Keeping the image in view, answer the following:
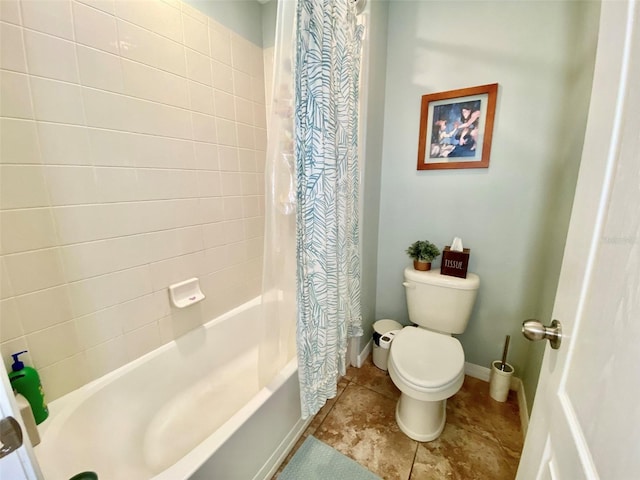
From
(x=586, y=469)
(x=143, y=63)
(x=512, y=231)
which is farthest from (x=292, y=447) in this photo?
(x=143, y=63)

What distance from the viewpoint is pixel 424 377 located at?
1.16 meters

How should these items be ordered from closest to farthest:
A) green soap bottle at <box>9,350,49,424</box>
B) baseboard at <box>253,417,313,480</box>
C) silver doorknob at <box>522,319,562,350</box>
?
1. silver doorknob at <box>522,319,562,350</box>
2. green soap bottle at <box>9,350,49,424</box>
3. baseboard at <box>253,417,313,480</box>

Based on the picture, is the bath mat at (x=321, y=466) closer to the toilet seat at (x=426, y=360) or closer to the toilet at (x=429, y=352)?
the toilet at (x=429, y=352)

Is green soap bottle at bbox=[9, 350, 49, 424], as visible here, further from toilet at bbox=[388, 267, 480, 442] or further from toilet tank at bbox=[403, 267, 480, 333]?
toilet tank at bbox=[403, 267, 480, 333]

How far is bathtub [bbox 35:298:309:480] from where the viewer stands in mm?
858

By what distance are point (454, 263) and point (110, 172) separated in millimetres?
1732

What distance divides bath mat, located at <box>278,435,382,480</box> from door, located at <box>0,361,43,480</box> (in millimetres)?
1041

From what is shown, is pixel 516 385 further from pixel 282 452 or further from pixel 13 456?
pixel 13 456

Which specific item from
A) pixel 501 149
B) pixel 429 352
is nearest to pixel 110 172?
pixel 429 352

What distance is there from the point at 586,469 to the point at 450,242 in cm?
133

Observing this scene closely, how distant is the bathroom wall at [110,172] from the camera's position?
2.71ft

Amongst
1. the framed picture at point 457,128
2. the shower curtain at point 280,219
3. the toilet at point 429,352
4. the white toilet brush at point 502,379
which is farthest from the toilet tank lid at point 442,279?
the shower curtain at point 280,219

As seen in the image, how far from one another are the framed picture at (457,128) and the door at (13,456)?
177cm

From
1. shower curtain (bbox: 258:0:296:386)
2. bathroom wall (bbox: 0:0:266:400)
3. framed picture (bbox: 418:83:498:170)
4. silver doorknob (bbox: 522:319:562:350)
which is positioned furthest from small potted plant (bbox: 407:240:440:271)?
bathroom wall (bbox: 0:0:266:400)
